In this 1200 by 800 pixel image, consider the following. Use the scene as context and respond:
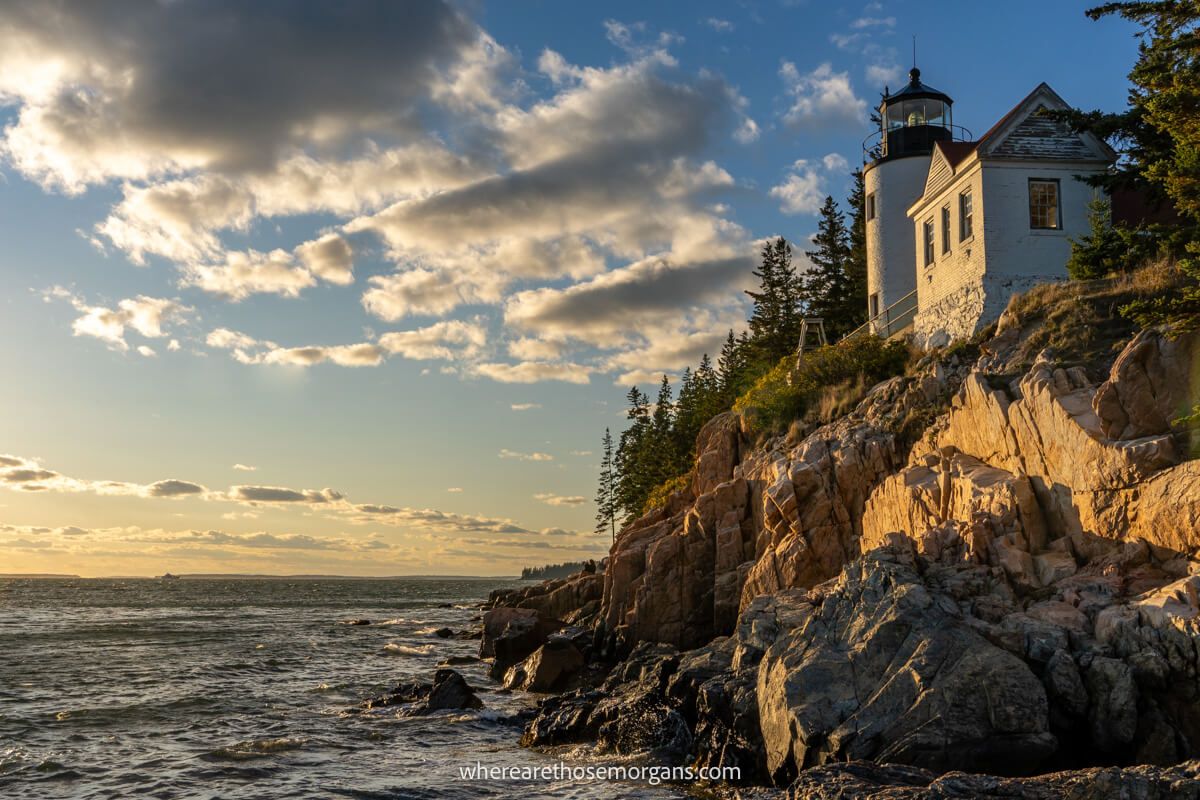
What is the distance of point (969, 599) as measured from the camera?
15555mm

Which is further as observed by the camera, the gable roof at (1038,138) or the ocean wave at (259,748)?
the gable roof at (1038,138)

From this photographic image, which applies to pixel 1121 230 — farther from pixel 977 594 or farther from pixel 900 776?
pixel 900 776

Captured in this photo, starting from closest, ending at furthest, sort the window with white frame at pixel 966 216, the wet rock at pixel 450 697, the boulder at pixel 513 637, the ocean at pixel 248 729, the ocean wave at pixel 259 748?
the ocean at pixel 248 729, the ocean wave at pixel 259 748, the wet rock at pixel 450 697, the window with white frame at pixel 966 216, the boulder at pixel 513 637

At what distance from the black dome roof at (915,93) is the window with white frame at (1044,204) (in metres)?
11.6

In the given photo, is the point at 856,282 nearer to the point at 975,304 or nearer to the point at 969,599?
the point at 975,304

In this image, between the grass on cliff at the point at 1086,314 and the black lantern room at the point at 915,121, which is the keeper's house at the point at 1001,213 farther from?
the black lantern room at the point at 915,121

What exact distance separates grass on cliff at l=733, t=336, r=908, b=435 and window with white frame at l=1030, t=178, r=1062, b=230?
5.43m

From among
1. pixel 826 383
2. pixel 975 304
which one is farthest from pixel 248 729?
pixel 975 304

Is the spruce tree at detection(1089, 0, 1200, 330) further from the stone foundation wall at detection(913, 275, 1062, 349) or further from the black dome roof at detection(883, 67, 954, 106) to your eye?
the black dome roof at detection(883, 67, 954, 106)

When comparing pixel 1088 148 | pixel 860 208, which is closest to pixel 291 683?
pixel 1088 148

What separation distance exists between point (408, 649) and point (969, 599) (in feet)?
87.1

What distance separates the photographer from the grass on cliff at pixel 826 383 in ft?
95.1

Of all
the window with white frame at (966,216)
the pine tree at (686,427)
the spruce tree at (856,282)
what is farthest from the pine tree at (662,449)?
the window with white frame at (966,216)

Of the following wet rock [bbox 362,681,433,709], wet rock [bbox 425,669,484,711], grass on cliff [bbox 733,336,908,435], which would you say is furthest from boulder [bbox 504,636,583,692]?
grass on cliff [bbox 733,336,908,435]
